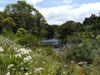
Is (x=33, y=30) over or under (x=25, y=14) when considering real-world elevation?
under

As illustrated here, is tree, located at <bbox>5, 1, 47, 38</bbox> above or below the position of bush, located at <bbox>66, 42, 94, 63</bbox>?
above

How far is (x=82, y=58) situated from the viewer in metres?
5.62

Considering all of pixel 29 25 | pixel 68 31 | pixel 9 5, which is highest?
pixel 9 5

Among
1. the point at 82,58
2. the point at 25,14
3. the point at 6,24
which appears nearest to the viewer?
the point at 82,58

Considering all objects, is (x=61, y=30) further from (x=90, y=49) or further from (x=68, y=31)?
(x=90, y=49)

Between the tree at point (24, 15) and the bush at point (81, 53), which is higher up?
the tree at point (24, 15)

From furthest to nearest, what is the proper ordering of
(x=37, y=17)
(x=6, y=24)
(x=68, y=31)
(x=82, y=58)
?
(x=68, y=31), (x=37, y=17), (x=6, y=24), (x=82, y=58)

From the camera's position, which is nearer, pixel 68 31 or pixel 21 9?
pixel 21 9

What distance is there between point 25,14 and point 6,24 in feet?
19.4

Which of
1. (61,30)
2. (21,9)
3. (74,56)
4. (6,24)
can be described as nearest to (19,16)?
(21,9)

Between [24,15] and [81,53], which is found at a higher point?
[24,15]

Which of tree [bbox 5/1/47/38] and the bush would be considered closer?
the bush

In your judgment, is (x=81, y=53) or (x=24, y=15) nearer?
(x=81, y=53)

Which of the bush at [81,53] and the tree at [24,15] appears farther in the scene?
the tree at [24,15]
